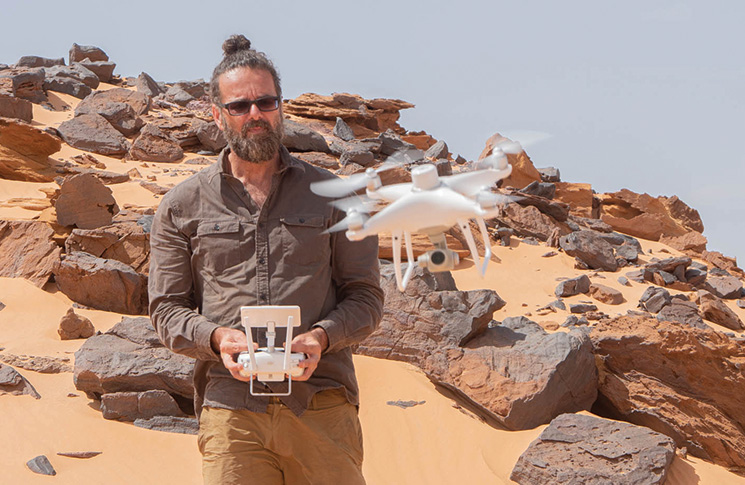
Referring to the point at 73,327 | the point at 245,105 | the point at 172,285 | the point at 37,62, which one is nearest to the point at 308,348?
the point at 172,285

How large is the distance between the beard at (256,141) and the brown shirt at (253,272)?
179 millimetres

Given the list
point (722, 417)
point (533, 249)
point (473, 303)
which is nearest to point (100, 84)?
point (533, 249)

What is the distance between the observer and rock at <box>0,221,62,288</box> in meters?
11.6

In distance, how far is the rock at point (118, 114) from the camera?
23.9 m

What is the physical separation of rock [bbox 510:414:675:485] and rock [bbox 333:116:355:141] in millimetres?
19634

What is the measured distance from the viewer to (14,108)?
74.9ft

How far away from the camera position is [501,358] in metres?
8.36

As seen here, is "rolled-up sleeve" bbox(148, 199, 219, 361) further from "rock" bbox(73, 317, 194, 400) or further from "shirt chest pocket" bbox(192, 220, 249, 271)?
"rock" bbox(73, 317, 194, 400)

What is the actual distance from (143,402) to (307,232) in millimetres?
4720

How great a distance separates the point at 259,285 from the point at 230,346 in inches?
16.1

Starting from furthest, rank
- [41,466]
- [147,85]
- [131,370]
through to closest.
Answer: [147,85] < [131,370] < [41,466]

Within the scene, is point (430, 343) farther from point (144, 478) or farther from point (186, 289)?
point (186, 289)

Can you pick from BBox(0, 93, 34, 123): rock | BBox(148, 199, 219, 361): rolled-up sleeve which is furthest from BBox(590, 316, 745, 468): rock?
BBox(0, 93, 34, 123): rock

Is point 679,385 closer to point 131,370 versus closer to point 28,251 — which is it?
point 131,370
